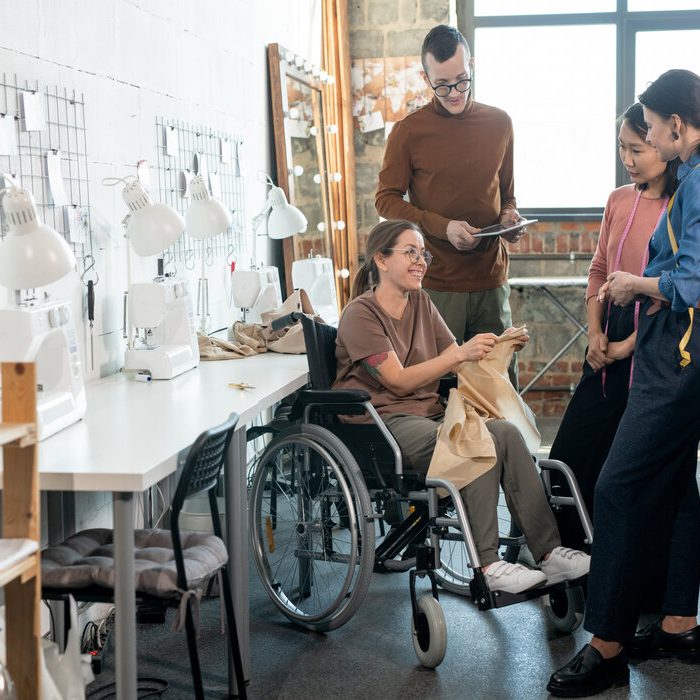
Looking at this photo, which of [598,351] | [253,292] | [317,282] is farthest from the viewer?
[317,282]

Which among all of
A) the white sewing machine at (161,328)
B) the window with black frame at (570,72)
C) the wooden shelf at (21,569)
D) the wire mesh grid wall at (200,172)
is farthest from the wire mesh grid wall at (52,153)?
the window with black frame at (570,72)

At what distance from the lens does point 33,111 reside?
8.70 feet

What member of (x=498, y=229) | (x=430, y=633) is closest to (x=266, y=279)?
(x=498, y=229)

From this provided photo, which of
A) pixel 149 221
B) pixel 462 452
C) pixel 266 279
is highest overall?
pixel 149 221

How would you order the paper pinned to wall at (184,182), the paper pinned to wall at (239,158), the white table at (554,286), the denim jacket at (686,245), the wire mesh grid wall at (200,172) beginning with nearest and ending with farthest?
the denim jacket at (686,245) < the wire mesh grid wall at (200,172) < the paper pinned to wall at (184,182) < the paper pinned to wall at (239,158) < the white table at (554,286)

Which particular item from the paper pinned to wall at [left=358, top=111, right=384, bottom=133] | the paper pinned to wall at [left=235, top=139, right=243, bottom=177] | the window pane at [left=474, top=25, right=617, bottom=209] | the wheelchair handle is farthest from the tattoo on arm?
the window pane at [left=474, top=25, right=617, bottom=209]

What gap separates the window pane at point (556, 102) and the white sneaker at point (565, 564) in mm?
3875

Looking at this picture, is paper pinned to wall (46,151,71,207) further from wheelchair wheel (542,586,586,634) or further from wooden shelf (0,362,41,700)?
wheelchair wheel (542,586,586,634)

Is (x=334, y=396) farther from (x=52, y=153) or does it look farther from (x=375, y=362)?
(x=52, y=153)

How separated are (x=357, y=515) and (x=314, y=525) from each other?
0.28m

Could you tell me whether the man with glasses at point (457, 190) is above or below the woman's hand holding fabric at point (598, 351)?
above

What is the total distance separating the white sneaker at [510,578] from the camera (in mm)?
2703

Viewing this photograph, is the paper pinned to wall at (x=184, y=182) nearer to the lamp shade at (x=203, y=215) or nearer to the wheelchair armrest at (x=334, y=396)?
the lamp shade at (x=203, y=215)

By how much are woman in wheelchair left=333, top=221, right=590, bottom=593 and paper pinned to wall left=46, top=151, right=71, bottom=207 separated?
34.9 inches
